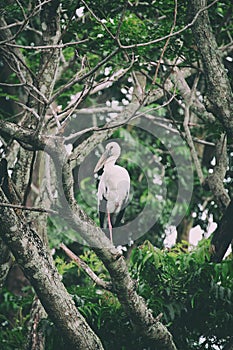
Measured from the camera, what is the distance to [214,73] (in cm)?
506

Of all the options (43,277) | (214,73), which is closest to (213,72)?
(214,73)

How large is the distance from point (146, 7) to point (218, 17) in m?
0.69

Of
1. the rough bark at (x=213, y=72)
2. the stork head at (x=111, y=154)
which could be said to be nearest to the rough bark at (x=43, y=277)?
the rough bark at (x=213, y=72)

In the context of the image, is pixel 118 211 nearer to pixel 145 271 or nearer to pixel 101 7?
pixel 145 271

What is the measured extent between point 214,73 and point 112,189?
1.45 m

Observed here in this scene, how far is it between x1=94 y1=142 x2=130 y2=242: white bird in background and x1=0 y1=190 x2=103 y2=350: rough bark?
123cm

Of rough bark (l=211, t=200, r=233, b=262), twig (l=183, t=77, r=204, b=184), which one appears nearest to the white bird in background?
twig (l=183, t=77, r=204, b=184)

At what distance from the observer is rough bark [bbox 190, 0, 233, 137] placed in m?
5.01

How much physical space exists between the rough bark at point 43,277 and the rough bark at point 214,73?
1578 mm

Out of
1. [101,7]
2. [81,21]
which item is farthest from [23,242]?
[81,21]

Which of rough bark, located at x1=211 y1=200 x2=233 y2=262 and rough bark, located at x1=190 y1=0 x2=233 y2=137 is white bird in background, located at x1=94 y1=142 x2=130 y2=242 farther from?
rough bark, located at x1=190 y1=0 x2=233 y2=137

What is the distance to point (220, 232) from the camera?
5.41 m

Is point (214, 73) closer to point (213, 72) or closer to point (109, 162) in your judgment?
point (213, 72)

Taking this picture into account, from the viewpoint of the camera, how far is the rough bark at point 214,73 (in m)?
5.01
